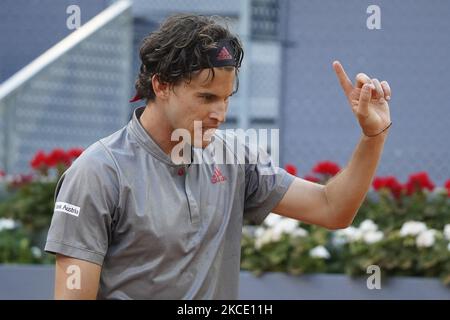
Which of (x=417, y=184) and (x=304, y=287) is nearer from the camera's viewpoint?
(x=304, y=287)

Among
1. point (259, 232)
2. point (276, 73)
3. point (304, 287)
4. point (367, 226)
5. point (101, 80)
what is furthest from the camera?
point (101, 80)

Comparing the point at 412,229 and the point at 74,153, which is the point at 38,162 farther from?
the point at 412,229

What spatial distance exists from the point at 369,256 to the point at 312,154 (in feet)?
4.60

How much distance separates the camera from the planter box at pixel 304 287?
15.9 ft

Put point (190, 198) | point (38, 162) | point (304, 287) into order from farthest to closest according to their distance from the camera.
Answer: point (38, 162) < point (304, 287) < point (190, 198)

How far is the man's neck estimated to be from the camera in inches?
102

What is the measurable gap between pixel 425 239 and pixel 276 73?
6.21 ft

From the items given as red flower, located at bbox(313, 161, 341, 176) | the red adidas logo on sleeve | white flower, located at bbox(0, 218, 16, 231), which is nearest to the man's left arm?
the red adidas logo on sleeve

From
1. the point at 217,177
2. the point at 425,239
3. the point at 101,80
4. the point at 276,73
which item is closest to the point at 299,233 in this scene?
the point at 425,239

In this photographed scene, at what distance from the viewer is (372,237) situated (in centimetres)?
504

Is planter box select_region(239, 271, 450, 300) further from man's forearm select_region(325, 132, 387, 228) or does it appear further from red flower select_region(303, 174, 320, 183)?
man's forearm select_region(325, 132, 387, 228)

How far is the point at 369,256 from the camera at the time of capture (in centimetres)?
498

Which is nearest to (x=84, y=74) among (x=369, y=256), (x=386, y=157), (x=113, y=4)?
(x=113, y=4)

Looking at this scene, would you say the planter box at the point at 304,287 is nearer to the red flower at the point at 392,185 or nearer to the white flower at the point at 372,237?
the white flower at the point at 372,237
